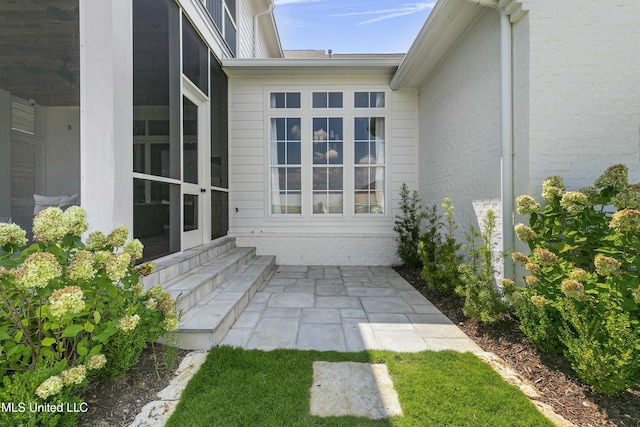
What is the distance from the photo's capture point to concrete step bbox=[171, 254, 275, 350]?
2.39 meters

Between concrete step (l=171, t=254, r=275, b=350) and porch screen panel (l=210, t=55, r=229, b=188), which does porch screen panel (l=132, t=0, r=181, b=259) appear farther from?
porch screen panel (l=210, t=55, r=229, b=188)

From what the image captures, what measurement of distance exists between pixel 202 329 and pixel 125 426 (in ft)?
2.69

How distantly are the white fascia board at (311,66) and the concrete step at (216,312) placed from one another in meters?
3.70

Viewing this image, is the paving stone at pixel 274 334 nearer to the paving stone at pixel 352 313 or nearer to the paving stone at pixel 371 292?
the paving stone at pixel 352 313

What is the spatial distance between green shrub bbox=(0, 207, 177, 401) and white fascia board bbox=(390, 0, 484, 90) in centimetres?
409

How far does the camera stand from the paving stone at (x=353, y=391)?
1.76 metres

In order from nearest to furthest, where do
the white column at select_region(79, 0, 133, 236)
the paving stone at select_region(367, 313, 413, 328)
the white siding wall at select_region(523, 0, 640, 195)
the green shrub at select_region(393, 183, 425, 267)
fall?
the white column at select_region(79, 0, 133, 236)
the white siding wall at select_region(523, 0, 640, 195)
the paving stone at select_region(367, 313, 413, 328)
the green shrub at select_region(393, 183, 425, 267)

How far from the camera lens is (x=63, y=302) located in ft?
4.54

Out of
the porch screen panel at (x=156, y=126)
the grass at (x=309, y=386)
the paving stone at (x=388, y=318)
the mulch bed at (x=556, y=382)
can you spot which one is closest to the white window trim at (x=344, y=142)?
the porch screen panel at (x=156, y=126)

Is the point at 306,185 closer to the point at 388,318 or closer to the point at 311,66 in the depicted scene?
the point at 311,66

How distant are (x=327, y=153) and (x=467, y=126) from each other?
262 centimetres

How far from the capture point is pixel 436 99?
189 inches

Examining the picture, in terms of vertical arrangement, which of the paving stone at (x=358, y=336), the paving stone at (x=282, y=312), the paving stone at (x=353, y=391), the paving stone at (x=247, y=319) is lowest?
the paving stone at (x=353, y=391)

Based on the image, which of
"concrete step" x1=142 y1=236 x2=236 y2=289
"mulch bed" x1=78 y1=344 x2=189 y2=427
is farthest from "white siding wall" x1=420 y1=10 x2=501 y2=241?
"concrete step" x1=142 y1=236 x2=236 y2=289
